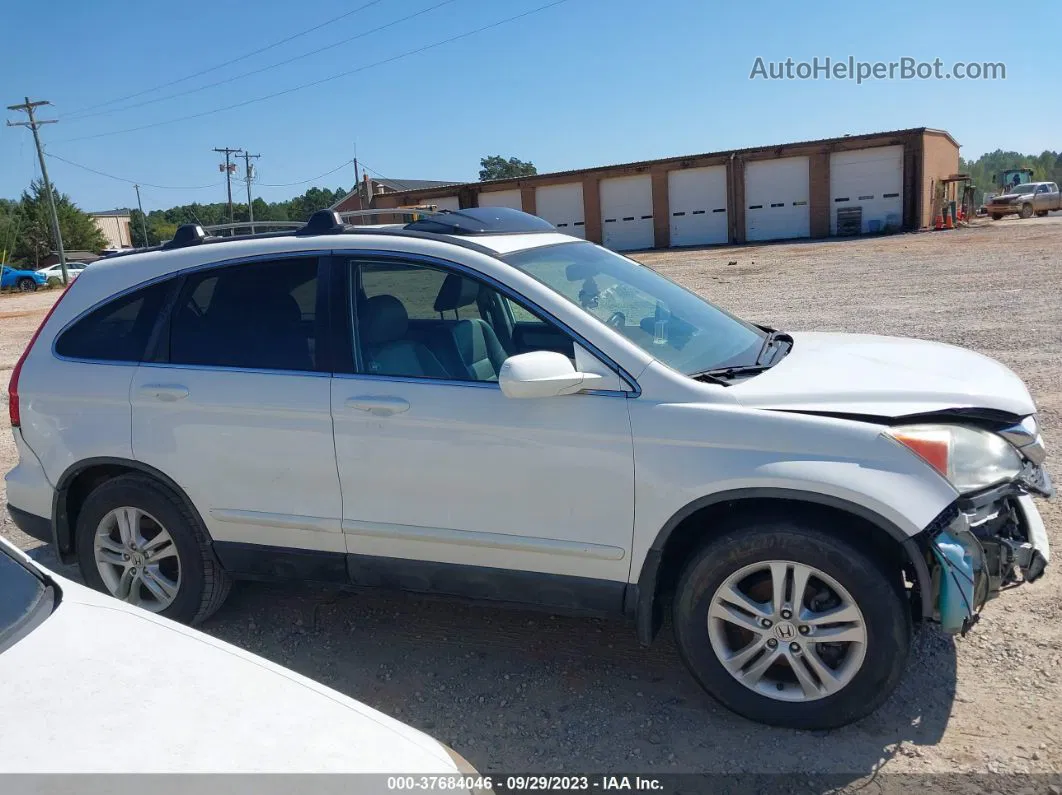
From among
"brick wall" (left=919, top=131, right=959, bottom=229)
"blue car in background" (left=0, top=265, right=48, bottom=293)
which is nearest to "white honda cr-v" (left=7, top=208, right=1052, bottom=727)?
"brick wall" (left=919, top=131, right=959, bottom=229)

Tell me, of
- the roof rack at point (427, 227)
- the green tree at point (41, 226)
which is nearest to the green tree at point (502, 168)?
the green tree at point (41, 226)

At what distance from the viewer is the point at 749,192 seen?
136 feet

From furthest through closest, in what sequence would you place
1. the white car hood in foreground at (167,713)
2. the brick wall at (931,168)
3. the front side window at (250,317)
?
the brick wall at (931,168)
the front side window at (250,317)
the white car hood in foreground at (167,713)

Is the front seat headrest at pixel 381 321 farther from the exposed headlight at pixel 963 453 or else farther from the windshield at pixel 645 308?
the exposed headlight at pixel 963 453

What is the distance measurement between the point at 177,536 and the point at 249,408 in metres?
0.79

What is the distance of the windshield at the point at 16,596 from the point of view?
89.2 inches

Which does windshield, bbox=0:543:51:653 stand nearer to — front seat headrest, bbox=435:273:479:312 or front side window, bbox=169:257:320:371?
front side window, bbox=169:257:320:371

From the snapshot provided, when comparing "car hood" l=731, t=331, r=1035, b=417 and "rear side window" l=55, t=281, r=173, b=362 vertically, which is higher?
"rear side window" l=55, t=281, r=173, b=362

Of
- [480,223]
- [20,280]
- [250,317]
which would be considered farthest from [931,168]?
[20,280]

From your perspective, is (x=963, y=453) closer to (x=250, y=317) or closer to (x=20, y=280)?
(x=250, y=317)

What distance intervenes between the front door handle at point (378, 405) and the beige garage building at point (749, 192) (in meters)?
39.4

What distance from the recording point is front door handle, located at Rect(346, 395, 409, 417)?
3.61 m

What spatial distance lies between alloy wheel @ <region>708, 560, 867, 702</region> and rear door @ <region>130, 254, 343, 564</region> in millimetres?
1696

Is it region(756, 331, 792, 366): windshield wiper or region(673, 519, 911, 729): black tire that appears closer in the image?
region(673, 519, 911, 729): black tire
